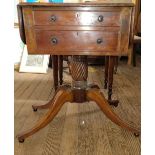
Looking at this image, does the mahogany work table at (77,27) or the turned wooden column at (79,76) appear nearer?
the mahogany work table at (77,27)

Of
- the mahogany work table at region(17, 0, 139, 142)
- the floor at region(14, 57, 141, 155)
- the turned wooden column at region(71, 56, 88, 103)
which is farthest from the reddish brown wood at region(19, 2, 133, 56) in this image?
the floor at region(14, 57, 141, 155)

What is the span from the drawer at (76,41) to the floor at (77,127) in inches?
19.1

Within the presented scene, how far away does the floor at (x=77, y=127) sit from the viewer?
1221 millimetres

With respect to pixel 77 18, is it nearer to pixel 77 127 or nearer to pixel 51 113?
pixel 51 113

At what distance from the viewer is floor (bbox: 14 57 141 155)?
122cm

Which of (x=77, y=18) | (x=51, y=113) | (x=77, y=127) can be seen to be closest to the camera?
(x=77, y=18)

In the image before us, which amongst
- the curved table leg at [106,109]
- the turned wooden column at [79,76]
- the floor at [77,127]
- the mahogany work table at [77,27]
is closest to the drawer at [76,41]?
the mahogany work table at [77,27]

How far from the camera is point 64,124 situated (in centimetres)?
153

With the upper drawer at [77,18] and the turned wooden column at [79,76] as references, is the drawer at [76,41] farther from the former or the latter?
the turned wooden column at [79,76]

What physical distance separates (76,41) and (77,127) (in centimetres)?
57

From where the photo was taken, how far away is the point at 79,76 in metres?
1.37

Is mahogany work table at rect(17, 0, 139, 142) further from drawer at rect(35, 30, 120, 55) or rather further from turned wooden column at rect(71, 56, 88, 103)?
turned wooden column at rect(71, 56, 88, 103)

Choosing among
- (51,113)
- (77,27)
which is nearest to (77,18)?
(77,27)
